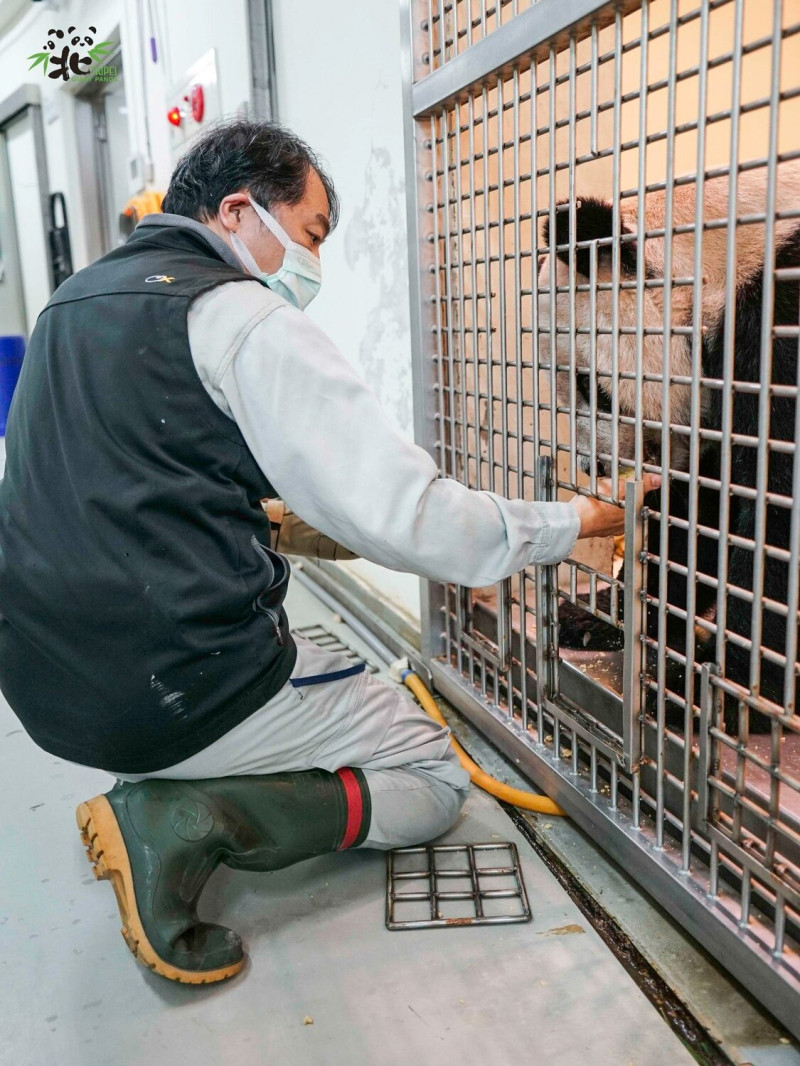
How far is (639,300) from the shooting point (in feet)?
3.84

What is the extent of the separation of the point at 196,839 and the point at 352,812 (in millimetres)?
251

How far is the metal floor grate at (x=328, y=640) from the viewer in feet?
7.58

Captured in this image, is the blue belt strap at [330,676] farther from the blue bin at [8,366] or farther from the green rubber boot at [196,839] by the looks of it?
the blue bin at [8,366]

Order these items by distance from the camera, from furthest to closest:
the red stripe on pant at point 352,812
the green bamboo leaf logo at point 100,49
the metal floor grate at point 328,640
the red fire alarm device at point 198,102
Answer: the green bamboo leaf logo at point 100,49
the red fire alarm device at point 198,102
the metal floor grate at point 328,640
the red stripe on pant at point 352,812

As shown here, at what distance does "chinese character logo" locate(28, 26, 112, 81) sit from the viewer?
4.73 meters

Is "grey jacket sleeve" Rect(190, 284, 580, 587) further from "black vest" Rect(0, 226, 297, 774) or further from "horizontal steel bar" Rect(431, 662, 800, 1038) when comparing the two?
"horizontal steel bar" Rect(431, 662, 800, 1038)

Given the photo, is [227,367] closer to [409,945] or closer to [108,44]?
[409,945]

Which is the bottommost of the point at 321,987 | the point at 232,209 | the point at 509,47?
the point at 321,987

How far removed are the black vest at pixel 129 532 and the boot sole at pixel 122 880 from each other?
0.07m

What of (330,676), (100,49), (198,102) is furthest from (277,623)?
(100,49)

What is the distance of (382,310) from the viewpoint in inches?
92.0

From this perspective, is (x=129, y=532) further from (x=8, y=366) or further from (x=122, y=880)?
(x=8, y=366)

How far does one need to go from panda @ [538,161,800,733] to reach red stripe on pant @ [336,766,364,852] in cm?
53

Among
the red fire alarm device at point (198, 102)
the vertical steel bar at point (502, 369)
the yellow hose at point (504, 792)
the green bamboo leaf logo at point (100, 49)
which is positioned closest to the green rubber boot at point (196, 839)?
the yellow hose at point (504, 792)
